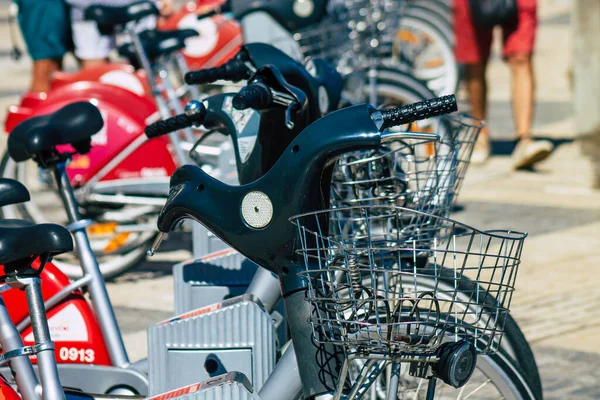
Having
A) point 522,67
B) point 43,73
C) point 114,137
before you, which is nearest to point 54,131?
point 114,137

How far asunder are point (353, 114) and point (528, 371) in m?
1.19

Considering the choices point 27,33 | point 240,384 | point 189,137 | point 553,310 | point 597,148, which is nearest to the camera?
point 240,384

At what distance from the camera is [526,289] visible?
5.41 meters

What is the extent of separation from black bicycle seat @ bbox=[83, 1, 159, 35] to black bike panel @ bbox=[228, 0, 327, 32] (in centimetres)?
52

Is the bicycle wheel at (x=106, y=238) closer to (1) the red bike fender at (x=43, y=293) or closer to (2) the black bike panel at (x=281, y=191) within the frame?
(1) the red bike fender at (x=43, y=293)

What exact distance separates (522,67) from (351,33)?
258 cm

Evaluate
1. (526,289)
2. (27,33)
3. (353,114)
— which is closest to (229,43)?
(27,33)

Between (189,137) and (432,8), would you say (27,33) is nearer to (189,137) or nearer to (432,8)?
(189,137)

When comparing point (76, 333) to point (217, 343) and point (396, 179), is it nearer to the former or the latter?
point (217, 343)

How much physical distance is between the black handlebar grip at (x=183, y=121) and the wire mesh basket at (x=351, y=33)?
286cm

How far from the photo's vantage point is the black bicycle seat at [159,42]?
601cm

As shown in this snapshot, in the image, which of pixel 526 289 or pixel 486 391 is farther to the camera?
pixel 526 289

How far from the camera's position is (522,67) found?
8289mm

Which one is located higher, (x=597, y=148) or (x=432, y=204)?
→ (x=432, y=204)
